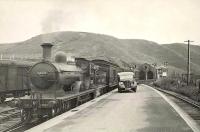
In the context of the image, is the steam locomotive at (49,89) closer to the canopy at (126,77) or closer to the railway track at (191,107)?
the railway track at (191,107)

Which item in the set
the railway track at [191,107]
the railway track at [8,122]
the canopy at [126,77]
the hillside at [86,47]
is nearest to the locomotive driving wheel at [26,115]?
the railway track at [8,122]

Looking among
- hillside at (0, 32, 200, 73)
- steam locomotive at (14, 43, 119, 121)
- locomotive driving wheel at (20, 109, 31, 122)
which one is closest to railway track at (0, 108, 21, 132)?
locomotive driving wheel at (20, 109, 31, 122)


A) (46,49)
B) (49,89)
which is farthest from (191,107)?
(46,49)

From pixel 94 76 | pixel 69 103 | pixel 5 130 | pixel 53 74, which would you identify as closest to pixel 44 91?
pixel 53 74

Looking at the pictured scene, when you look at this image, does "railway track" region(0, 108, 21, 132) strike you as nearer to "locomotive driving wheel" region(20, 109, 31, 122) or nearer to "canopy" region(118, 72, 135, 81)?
"locomotive driving wheel" region(20, 109, 31, 122)

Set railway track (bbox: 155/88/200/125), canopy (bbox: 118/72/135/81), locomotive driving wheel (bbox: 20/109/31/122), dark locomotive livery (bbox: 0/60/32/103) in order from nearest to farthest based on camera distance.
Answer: locomotive driving wheel (bbox: 20/109/31/122) → railway track (bbox: 155/88/200/125) → dark locomotive livery (bbox: 0/60/32/103) → canopy (bbox: 118/72/135/81)

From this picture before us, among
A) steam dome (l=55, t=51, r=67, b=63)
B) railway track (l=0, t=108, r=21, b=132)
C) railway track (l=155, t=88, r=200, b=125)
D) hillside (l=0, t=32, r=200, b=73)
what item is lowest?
railway track (l=0, t=108, r=21, b=132)

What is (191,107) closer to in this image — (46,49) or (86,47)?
(46,49)

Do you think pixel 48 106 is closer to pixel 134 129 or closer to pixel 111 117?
pixel 111 117

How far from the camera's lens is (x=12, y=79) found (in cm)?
2422

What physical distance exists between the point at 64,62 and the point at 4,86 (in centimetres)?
606

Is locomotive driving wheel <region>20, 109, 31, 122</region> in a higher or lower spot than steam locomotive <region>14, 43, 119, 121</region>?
lower

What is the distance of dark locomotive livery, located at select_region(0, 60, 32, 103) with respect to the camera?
23016 mm

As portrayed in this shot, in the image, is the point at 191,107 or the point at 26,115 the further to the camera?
the point at 191,107
